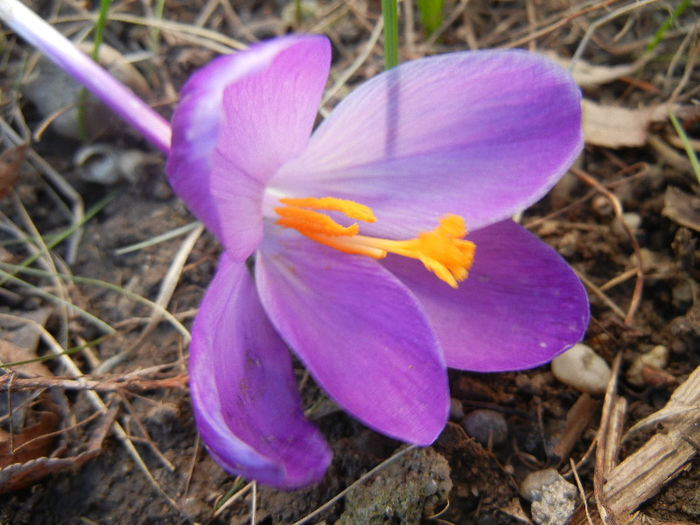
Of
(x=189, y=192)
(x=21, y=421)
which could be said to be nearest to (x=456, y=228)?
(x=189, y=192)

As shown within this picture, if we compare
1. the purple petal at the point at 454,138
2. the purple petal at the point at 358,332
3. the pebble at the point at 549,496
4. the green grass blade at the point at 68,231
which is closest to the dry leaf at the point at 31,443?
the green grass blade at the point at 68,231

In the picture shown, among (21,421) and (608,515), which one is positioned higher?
(21,421)

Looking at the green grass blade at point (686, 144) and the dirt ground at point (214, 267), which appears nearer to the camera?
the dirt ground at point (214, 267)

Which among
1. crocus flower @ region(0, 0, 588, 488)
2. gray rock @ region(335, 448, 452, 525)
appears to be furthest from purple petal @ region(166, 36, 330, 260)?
gray rock @ region(335, 448, 452, 525)

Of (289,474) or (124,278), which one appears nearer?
(289,474)

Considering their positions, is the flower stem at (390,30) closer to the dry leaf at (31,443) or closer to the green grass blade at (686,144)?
the green grass blade at (686,144)

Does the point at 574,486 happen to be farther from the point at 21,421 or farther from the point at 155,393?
the point at 21,421

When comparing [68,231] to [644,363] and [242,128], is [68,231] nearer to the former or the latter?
[242,128]
